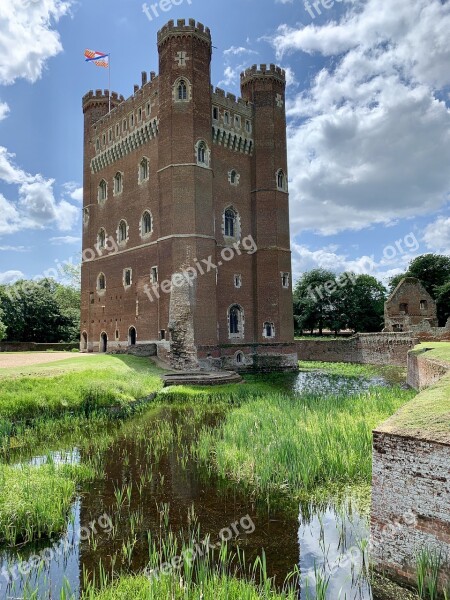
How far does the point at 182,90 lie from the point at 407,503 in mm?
27216

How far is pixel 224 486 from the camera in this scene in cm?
771

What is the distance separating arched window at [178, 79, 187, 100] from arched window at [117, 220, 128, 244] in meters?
9.38

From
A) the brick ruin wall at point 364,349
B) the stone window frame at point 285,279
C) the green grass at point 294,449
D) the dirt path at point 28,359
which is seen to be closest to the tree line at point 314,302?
the brick ruin wall at point 364,349

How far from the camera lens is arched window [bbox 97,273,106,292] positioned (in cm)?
3359

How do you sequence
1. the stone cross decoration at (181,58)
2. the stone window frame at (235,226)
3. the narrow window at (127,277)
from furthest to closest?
the narrow window at (127,277) < the stone window frame at (235,226) < the stone cross decoration at (181,58)

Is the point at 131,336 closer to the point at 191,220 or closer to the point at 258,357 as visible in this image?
the point at 258,357

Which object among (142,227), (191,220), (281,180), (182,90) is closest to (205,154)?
(182,90)

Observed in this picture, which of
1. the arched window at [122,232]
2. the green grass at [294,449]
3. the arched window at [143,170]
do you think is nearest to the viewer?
the green grass at [294,449]

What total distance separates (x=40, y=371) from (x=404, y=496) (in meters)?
14.3

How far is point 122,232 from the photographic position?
32.2m

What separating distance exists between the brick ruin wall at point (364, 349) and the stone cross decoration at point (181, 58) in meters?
23.3

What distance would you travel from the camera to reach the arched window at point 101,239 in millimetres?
33906

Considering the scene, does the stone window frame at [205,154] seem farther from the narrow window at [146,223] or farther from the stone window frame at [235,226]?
the narrow window at [146,223]

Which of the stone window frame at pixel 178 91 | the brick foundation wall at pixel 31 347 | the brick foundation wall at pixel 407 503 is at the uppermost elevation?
the stone window frame at pixel 178 91
